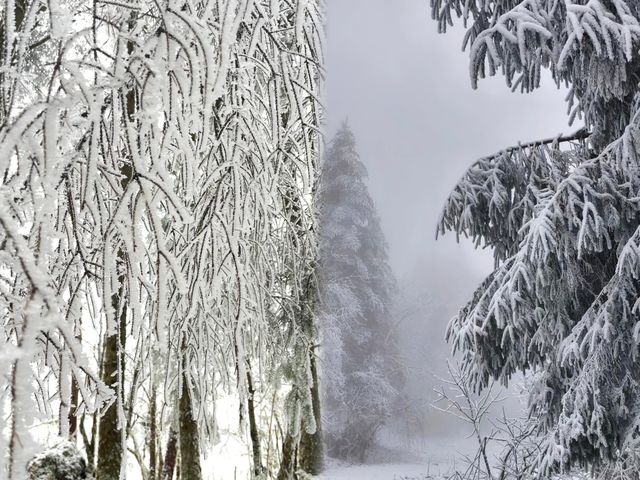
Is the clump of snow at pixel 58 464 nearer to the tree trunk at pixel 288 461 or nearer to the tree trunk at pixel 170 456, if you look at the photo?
the tree trunk at pixel 288 461

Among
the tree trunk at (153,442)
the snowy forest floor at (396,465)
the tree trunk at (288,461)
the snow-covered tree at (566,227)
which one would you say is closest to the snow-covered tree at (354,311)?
the snowy forest floor at (396,465)

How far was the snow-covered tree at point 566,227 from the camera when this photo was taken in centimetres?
195

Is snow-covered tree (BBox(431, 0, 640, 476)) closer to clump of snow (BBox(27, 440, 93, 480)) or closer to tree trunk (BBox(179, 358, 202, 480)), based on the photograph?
clump of snow (BBox(27, 440, 93, 480))

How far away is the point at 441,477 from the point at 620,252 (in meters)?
1.00

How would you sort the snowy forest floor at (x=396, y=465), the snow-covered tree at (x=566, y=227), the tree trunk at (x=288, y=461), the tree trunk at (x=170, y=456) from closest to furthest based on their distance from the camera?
the snowy forest floor at (x=396, y=465) < the snow-covered tree at (x=566, y=227) < the tree trunk at (x=288, y=461) < the tree trunk at (x=170, y=456)

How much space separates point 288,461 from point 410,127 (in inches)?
84.3

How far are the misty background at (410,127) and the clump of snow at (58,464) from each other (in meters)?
0.95

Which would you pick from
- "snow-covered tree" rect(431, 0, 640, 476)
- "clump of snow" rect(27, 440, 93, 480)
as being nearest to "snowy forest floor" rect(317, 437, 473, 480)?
"snow-covered tree" rect(431, 0, 640, 476)

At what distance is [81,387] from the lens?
1.85ft

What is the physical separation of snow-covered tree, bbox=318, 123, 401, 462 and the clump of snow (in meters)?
0.72

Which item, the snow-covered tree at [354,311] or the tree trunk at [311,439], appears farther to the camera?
the tree trunk at [311,439]

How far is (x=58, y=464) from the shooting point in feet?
5.46

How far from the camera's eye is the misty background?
156 centimetres

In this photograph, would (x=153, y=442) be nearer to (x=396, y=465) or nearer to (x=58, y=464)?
(x=58, y=464)
